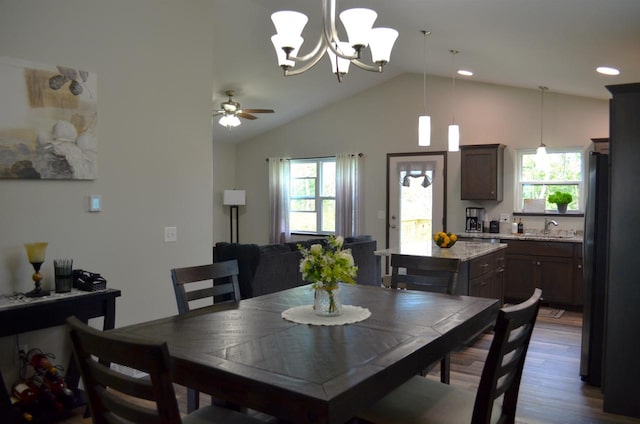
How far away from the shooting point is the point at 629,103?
3123 millimetres

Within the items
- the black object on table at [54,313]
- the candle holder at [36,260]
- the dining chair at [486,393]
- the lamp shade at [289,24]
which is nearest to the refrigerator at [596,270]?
the dining chair at [486,393]

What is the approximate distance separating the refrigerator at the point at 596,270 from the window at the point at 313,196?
5461 millimetres

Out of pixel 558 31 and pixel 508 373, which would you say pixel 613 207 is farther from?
pixel 508 373

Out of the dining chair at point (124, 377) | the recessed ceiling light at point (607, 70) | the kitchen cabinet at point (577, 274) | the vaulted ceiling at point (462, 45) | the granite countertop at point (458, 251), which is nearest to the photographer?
the dining chair at point (124, 377)

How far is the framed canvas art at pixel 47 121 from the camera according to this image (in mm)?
2992

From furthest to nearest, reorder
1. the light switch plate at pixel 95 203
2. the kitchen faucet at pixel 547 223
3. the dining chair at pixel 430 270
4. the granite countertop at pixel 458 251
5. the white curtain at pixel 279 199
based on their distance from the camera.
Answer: the white curtain at pixel 279 199
the kitchen faucet at pixel 547 223
the granite countertop at pixel 458 251
the light switch plate at pixel 95 203
the dining chair at pixel 430 270

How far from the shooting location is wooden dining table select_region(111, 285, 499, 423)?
1.44 metres

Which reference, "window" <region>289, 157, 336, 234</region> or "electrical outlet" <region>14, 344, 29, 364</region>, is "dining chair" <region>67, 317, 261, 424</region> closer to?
"electrical outlet" <region>14, 344, 29, 364</region>

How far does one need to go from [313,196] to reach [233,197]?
1.52 metres

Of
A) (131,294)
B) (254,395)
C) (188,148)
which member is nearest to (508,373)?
(254,395)

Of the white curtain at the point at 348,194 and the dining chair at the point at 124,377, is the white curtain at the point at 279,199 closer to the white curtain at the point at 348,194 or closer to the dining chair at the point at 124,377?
the white curtain at the point at 348,194

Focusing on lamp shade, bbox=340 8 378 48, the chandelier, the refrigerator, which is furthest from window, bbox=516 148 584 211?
lamp shade, bbox=340 8 378 48

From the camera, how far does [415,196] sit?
7996 mm

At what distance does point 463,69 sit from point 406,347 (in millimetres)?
5477
